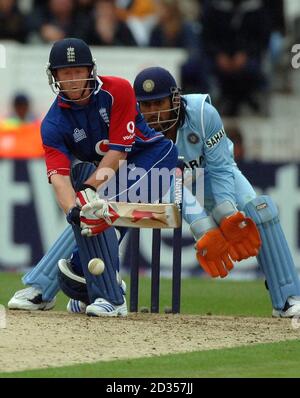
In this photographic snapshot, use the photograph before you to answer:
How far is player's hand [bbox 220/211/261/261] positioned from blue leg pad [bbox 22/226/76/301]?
3.90 ft

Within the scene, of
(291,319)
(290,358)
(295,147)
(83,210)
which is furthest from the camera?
(295,147)

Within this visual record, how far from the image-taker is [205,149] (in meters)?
9.55

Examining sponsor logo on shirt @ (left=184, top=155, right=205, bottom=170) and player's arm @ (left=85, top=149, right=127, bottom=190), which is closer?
player's arm @ (left=85, top=149, right=127, bottom=190)

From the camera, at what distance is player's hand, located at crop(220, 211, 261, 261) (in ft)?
30.1

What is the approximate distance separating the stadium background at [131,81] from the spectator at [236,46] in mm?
161

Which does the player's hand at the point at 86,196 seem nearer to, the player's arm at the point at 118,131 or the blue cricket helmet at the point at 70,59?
the player's arm at the point at 118,131

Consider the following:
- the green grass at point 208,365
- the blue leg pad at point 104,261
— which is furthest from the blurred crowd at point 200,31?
the green grass at point 208,365

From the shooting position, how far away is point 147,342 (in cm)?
776

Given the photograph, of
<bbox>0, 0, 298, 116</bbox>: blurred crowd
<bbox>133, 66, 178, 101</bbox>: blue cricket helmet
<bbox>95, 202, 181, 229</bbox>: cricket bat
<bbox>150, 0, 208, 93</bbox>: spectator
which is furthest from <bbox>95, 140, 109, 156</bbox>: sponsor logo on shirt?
<bbox>150, 0, 208, 93</bbox>: spectator

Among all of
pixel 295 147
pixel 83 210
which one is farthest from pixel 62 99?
pixel 295 147

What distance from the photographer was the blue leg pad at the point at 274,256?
9.58 metres

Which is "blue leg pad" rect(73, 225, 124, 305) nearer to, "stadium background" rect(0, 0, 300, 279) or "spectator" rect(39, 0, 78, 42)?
"stadium background" rect(0, 0, 300, 279)

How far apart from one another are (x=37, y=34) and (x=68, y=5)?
0.61m
